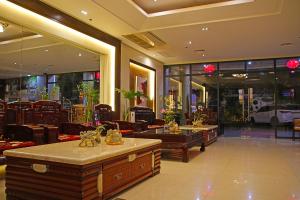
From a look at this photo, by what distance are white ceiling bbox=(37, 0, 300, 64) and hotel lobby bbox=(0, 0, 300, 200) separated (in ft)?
0.11

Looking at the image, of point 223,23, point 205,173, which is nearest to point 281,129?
point 223,23

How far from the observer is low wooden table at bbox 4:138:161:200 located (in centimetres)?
257

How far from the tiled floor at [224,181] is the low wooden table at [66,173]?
38 cm

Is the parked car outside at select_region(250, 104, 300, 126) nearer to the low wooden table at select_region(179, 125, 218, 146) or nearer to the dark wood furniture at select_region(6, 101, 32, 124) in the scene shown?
the low wooden table at select_region(179, 125, 218, 146)

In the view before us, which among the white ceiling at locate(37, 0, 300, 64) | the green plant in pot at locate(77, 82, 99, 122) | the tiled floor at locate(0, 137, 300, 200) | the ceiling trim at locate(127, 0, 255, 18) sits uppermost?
the ceiling trim at locate(127, 0, 255, 18)

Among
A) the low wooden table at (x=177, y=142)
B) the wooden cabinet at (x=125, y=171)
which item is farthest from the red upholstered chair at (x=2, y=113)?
the low wooden table at (x=177, y=142)

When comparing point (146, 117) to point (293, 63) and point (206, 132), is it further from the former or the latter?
point (293, 63)

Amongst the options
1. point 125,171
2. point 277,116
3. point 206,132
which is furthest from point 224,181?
point 277,116

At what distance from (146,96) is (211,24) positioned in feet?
14.8

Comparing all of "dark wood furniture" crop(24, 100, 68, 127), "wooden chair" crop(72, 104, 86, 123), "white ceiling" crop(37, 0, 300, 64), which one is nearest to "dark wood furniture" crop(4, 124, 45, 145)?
"dark wood furniture" crop(24, 100, 68, 127)

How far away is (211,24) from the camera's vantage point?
675cm

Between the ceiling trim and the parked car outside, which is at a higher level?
the ceiling trim

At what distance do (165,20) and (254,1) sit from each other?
2.10 m

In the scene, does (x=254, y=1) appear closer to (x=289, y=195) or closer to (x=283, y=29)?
(x=283, y=29)
